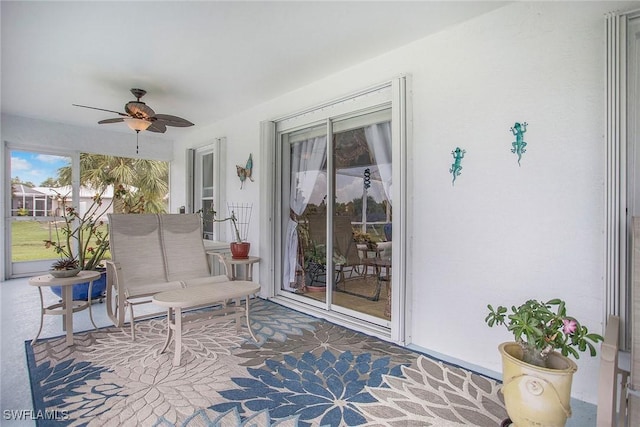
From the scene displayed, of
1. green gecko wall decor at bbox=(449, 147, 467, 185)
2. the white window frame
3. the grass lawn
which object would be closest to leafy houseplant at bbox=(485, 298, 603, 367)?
green gecko wall decor at bbox=(449, 147, 467, 185)

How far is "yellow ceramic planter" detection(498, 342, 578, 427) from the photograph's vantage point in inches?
58.3

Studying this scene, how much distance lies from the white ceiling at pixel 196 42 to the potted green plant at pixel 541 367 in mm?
2140

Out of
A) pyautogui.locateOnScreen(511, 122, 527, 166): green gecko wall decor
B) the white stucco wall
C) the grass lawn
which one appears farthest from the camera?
the grass lawn

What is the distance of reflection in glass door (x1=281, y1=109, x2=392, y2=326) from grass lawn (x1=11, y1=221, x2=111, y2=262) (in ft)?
15.5

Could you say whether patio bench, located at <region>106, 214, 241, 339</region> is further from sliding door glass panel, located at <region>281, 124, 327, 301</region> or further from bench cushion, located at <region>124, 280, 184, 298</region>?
sliding door glass panel, located at <region>281, 124, 327, 301</region>

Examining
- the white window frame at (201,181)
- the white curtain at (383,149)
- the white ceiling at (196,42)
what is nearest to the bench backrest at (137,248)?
the white ceiling at (196,42)

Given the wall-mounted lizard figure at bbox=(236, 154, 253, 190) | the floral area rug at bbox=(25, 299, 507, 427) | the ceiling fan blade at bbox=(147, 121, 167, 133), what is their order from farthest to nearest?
the wall-mounted lizard figure at bbox=(236, 154, 253, 190), the ceiling fan blade at bbox=(147, 121, 167, 133), the floral area rug at bbox=(25, 299, 507, 427)

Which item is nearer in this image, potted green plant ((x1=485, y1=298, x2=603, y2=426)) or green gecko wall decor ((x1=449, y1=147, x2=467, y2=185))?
potted green plant ((x1=485, y1=298, x2=603, y2=426))

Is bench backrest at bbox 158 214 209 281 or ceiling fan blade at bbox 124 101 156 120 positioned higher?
ceiling fan blade at bbox 124 101 156 120

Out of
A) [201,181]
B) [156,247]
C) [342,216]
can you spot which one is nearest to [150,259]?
[156,247]

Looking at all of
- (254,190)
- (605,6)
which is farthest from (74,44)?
(605,6)

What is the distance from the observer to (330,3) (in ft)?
7.50

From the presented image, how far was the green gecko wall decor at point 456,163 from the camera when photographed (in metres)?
2.53

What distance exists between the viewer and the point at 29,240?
5.65 metres
